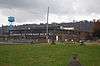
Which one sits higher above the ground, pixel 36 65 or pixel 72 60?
pixel 72 60

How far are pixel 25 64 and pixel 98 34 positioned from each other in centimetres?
5569

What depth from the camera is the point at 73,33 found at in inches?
5733

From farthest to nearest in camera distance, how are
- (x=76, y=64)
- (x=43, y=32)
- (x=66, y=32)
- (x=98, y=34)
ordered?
(x=43, y=32) < (x=66, y=32) < (x=98, y=34) < (x=76, y=64)

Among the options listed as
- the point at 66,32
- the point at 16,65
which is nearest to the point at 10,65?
the point at 16,65

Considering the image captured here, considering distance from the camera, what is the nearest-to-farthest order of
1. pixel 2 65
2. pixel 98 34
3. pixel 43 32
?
pixel 2 65 → pixel 98 34 → pixel 43 32

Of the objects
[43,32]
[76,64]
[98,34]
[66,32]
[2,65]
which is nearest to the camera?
[76,64]

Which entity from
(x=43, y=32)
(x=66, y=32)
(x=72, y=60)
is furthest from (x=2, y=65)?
(x=43, y=32)

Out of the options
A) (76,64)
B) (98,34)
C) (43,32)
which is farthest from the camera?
(43,32)

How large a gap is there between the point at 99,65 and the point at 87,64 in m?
1.00

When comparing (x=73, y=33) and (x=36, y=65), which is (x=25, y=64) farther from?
(x=73, y=33)

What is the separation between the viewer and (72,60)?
11.6 m

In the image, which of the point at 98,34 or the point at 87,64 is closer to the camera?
the point at 87,64

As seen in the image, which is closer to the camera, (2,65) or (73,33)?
(2,65)

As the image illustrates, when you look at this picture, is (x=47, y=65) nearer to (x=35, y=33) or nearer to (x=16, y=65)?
(x=16, y=65)
